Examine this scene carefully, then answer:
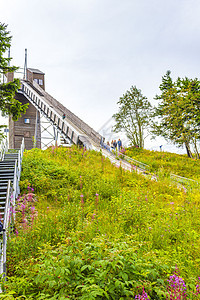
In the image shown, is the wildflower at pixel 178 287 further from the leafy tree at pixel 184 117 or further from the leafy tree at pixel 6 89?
the leafy tree at pixel 184 117

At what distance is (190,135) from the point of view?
22688 mm

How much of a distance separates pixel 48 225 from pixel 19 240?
803mm

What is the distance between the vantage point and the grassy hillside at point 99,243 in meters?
2.81

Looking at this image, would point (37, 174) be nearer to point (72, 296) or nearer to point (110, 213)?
point (110, 213)

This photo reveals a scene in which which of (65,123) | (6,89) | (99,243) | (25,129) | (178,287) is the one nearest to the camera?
(178,287)

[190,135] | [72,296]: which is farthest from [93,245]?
[190,135]

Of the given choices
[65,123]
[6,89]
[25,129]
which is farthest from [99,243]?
[25,129]

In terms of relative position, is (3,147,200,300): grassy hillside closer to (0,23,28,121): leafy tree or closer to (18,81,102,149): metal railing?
(0,23,28,121): leafy tree

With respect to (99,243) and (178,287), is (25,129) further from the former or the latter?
(178,287)

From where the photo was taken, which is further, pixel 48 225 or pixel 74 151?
pixel 74 151

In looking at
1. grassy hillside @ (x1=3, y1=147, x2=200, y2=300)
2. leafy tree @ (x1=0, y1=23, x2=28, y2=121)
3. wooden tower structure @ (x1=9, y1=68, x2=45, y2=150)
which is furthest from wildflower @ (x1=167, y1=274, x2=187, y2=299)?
wooden tower structure @ (x1=9, y1=68, x2=45, y2=150)

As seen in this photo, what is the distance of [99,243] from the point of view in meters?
3.26

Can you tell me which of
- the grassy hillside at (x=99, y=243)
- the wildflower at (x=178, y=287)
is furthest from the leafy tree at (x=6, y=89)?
the wildflower at (x=178, y=287)

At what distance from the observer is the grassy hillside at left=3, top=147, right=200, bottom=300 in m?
2.81
